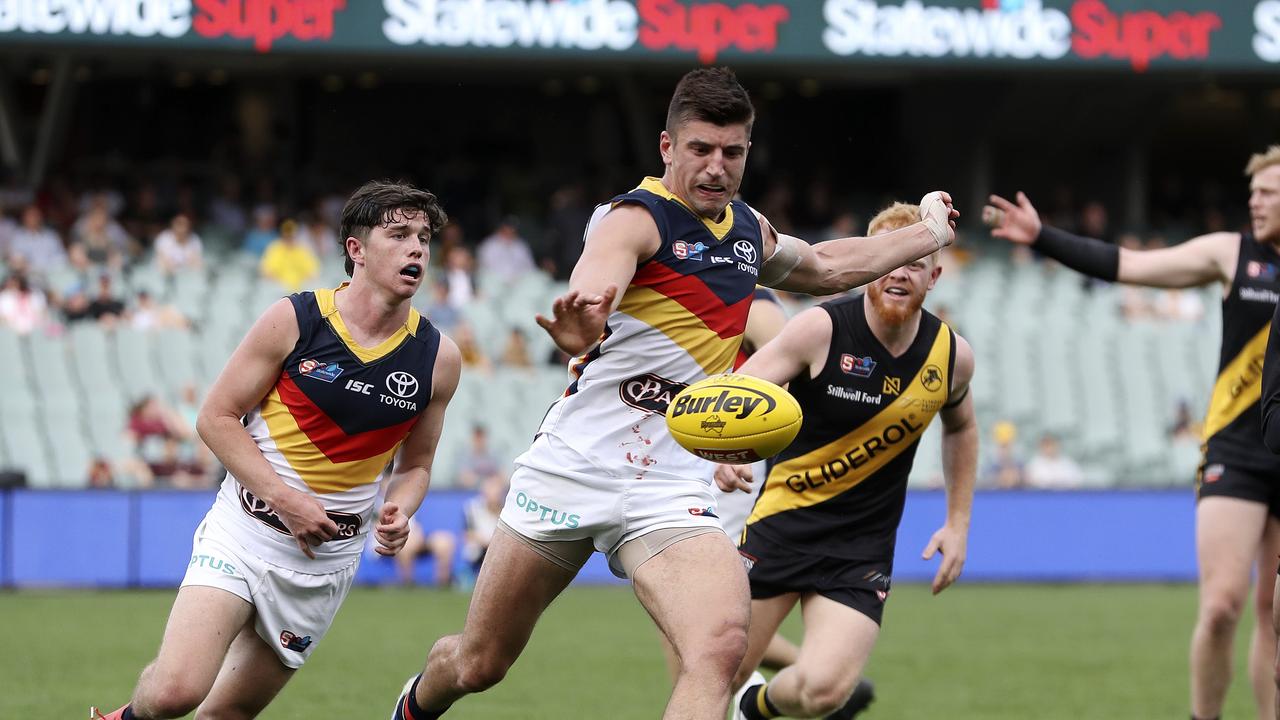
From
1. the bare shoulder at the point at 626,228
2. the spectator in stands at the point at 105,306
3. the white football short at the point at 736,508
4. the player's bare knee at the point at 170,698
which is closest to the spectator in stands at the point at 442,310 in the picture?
the spectator in stands at the point at 105,306

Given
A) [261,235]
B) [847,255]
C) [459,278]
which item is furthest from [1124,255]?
[261,235]

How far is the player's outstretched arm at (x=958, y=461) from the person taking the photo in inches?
277

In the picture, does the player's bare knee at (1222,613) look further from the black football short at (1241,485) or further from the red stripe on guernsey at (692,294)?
the red stripe on guernsey at (692,294)

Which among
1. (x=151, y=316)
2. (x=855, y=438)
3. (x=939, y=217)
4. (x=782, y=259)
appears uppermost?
(x=939, y=217)

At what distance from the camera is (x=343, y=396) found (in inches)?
242

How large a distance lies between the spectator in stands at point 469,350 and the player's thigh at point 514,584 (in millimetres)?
12553

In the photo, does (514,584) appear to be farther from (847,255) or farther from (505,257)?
(505,257)

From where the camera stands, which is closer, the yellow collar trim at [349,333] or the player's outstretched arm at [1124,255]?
the yellow collar trim at [349,333]

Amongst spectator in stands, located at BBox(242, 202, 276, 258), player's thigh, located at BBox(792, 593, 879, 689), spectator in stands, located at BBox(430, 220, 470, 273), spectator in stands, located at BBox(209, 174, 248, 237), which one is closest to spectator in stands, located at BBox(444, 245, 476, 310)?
spectator in stands, located at BBox(430, 220, 470, 273)

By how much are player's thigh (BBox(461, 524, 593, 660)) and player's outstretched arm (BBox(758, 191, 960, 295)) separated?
1.21m

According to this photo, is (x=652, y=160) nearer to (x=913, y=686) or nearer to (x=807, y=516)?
(x=913, y=686)

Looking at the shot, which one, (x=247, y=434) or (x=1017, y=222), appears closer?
(x=247, y=434)

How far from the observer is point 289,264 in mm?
19438

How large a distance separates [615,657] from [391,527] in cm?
554
